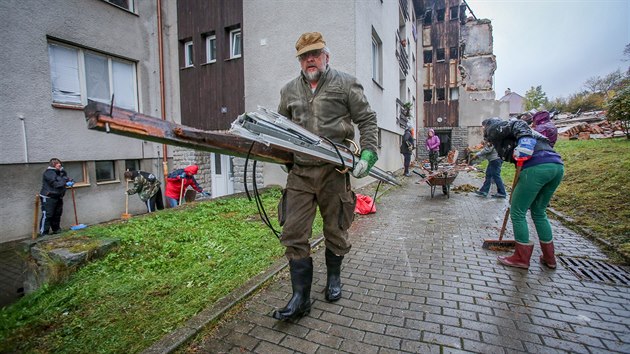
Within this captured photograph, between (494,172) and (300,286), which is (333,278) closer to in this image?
(300,286)

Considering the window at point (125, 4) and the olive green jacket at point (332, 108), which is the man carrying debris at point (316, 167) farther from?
the window at point (125, 4)

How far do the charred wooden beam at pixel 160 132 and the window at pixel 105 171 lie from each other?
9.28 m

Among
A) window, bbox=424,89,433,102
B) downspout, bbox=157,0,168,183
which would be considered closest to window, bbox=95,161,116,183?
downspout, bbox=157,0,168,183

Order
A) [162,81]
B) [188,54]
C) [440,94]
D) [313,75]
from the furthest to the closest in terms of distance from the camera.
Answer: [440,94], [188,54], [162,81], [313,75]

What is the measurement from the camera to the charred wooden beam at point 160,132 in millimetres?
1514

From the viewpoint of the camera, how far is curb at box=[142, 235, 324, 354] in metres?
2.25

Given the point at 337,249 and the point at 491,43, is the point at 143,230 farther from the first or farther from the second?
the point at 491,43

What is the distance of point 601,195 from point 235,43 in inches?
437

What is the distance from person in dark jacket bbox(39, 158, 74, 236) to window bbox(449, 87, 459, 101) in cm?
2578

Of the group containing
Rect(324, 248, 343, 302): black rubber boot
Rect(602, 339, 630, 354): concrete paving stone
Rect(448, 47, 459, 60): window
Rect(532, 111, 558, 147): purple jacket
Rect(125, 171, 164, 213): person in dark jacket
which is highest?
Rect(448, 47, 459, 60): window

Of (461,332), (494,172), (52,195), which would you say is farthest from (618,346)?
(52,195)

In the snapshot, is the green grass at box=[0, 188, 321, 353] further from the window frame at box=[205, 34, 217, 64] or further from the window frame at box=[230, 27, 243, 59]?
the window frame at box=[205, 34, 217, 64]

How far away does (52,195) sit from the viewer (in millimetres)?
7484

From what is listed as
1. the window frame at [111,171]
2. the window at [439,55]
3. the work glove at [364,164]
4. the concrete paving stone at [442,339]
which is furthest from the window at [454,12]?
the concrete paving stone at [442,339]
